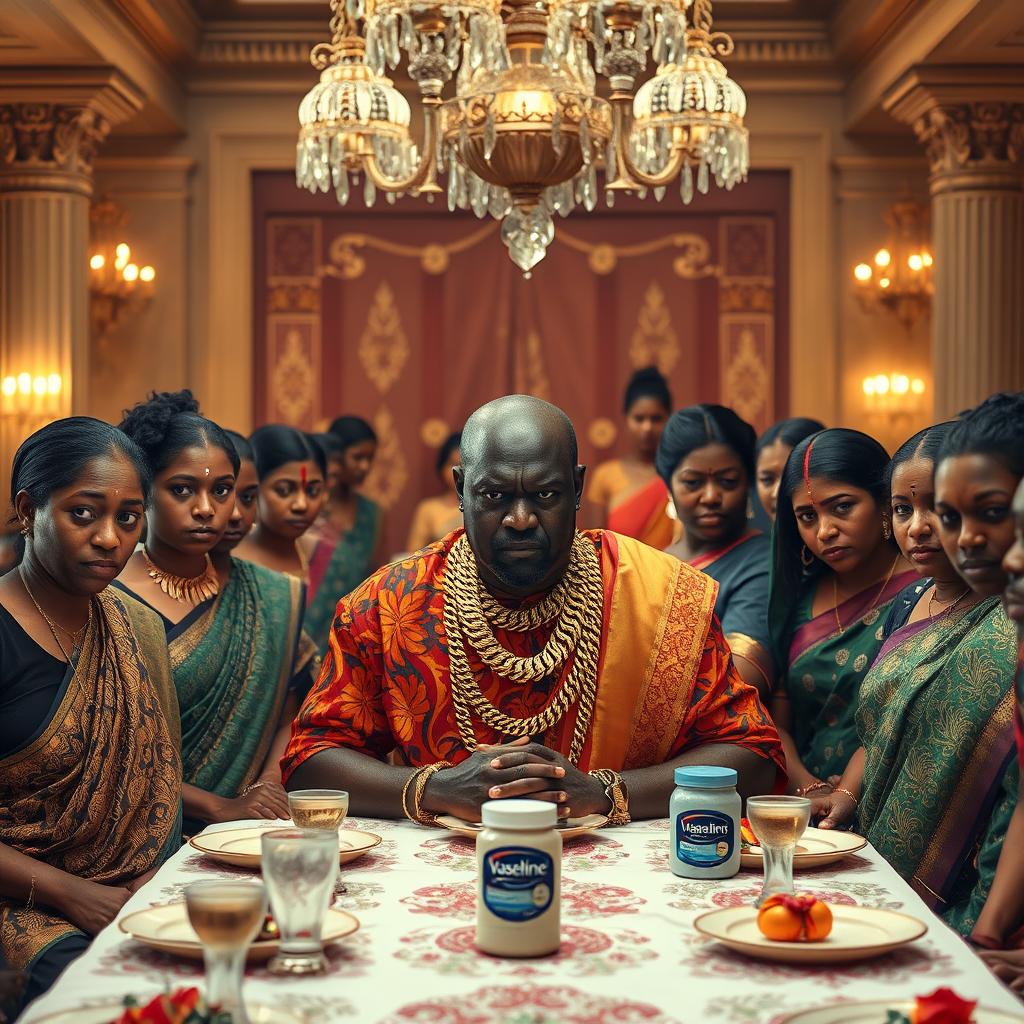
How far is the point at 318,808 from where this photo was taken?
2.19 meters

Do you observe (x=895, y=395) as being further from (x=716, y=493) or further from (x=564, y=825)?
(x=564, y=825)

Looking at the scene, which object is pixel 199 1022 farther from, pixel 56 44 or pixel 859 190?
pixel 859 190

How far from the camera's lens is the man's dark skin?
8.64 feet

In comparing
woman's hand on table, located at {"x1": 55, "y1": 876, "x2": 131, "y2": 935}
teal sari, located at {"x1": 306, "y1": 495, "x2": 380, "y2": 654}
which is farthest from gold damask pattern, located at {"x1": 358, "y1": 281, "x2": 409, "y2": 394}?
woman's hand on table, located at {"x1": 55, "y1": 876, "x2": 131, "y2": 935}

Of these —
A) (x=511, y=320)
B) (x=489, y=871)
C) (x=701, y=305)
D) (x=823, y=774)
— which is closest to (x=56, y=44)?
(x=511, y=320)

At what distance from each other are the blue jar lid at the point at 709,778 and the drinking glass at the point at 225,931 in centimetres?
83

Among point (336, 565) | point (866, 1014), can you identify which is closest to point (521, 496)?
point (866, 1014)

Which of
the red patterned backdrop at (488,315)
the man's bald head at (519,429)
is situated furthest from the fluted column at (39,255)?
the man's bald head at (519,429)

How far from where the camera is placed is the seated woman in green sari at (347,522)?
6.15m

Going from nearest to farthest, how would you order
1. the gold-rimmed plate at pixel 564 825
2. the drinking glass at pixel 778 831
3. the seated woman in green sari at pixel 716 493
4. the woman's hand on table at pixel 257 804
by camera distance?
the drinking glass at pixel 778 831, the gold-rimmed plate at pixel 564 825, the woman's hand on table at pixel 257 804, the seated woman in green sari at pixel 716 493

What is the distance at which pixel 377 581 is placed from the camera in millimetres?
2918

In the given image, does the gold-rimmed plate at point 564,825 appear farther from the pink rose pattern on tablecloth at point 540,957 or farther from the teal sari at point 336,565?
the teal sari at point 336,565

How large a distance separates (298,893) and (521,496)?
3.60 feet

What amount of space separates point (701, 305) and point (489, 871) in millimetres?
7329
